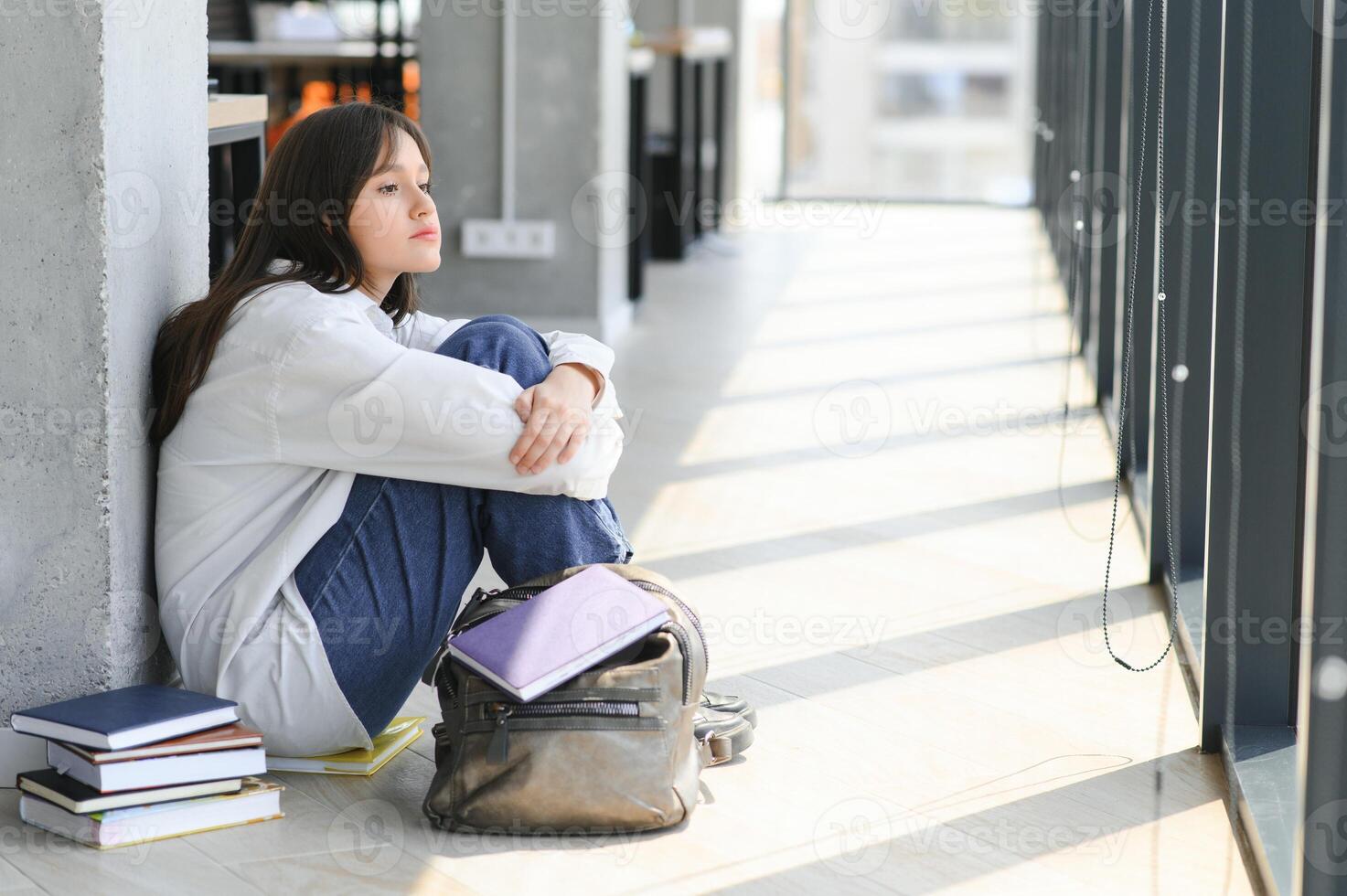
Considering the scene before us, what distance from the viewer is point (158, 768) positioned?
60.7 inches

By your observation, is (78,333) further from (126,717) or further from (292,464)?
(126,717)

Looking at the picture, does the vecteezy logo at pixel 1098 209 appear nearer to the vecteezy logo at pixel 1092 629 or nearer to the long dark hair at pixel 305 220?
the vecteezy logo at pixel 1092 629

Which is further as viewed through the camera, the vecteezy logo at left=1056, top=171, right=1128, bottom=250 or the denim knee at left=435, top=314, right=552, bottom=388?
the vecteezy logo at left=1056, top=171, right=1128, bottom=250

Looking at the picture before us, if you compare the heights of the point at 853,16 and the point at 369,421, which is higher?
the point at 853,16

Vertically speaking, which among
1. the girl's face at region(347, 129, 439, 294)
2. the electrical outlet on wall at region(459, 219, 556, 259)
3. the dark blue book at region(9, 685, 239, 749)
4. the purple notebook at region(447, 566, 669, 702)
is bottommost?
the dark blue book at region(9, 685, 239, 749)

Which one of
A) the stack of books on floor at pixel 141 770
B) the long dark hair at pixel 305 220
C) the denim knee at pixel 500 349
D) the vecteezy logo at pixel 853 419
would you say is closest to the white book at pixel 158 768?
the stack of books on floor at pixel 141 770

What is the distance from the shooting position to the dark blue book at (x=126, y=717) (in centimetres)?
151

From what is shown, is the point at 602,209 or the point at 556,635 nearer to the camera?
the point at 556,635

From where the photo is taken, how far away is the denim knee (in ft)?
5.49

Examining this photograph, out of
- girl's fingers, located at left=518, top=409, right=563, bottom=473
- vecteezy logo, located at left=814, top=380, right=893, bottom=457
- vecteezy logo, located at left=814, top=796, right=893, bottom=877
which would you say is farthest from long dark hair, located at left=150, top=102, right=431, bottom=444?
vecteezy logo, located at left=814, top=380, right=893, bottom=457

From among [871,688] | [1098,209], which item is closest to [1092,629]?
[871,688]

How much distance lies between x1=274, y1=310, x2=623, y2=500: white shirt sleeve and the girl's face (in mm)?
133

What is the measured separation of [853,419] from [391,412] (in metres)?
2.29

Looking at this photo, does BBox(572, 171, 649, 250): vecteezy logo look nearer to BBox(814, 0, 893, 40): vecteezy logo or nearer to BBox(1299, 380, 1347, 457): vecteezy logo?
BBox(1299, 380, 1347, 457): vecteezy logo
